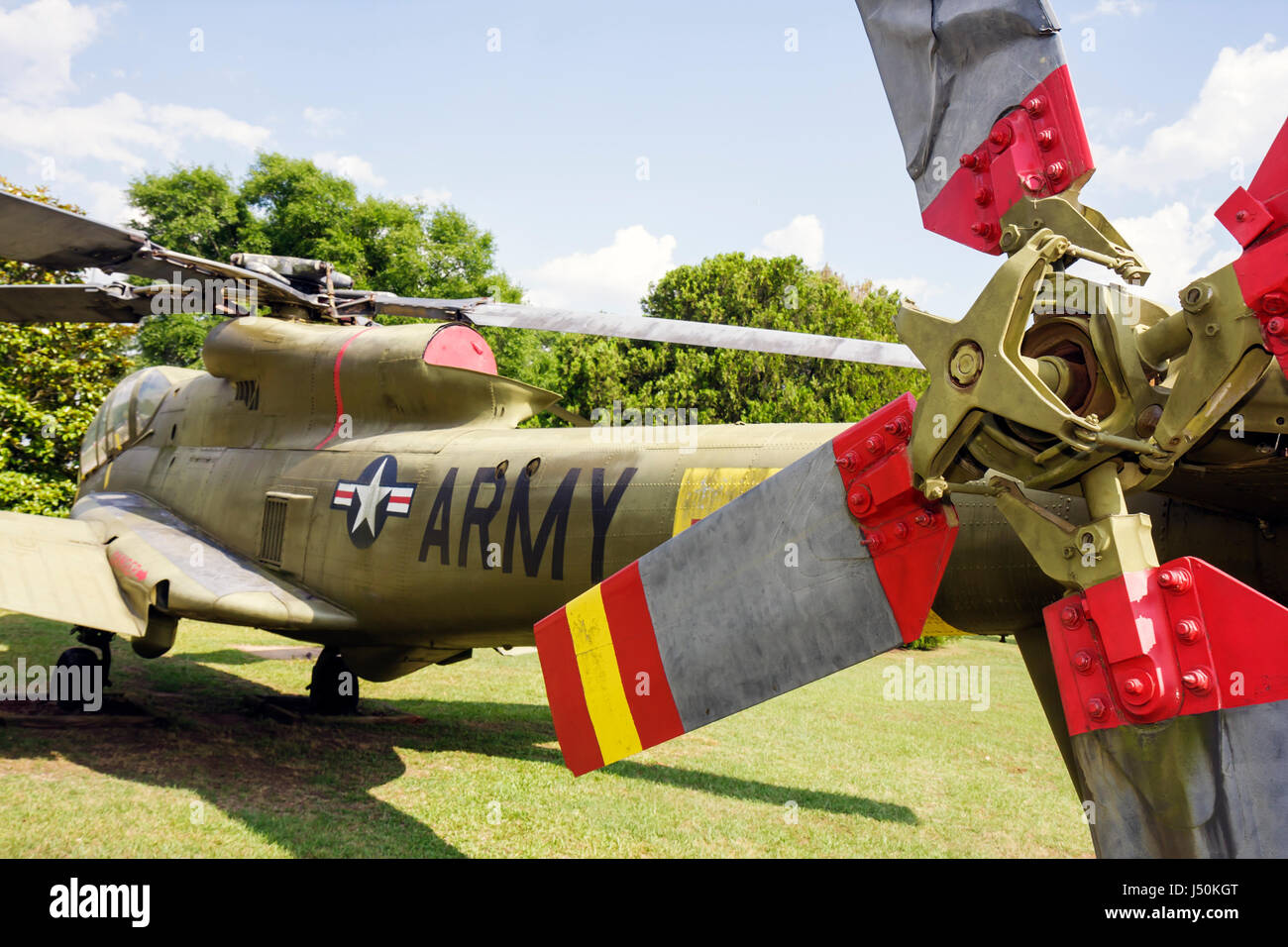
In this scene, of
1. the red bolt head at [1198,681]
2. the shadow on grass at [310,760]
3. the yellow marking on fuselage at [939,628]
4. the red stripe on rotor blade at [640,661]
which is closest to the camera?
the red bolt head at [1198,681]

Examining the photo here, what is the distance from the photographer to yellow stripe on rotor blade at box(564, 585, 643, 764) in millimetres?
3744

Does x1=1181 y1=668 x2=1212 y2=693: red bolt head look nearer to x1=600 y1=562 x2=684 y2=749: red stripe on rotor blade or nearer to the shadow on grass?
x1=600 y1=562 x2=684 y2=749: red stripe on rotor blade

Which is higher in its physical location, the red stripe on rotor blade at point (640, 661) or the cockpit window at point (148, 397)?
the cockpit window at point (148, 397)

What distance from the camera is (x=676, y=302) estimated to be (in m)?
25.8

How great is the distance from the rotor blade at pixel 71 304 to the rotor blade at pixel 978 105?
726 centimetres

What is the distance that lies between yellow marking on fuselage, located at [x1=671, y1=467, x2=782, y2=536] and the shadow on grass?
2695 millimetres

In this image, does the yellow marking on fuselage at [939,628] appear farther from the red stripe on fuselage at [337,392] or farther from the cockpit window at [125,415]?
the cockpit window at [125,415]

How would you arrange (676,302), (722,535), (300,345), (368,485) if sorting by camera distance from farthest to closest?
(676,302) → (300,345) → (368,485) → (722,535)

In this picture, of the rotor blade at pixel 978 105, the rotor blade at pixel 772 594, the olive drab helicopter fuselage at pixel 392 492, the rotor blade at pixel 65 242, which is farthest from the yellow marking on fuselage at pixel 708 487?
the rotor blade at pixel 65 242

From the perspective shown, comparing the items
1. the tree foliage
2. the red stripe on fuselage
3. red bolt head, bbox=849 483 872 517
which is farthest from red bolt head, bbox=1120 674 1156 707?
the tree foliage

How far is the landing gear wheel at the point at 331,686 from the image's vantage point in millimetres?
9742
